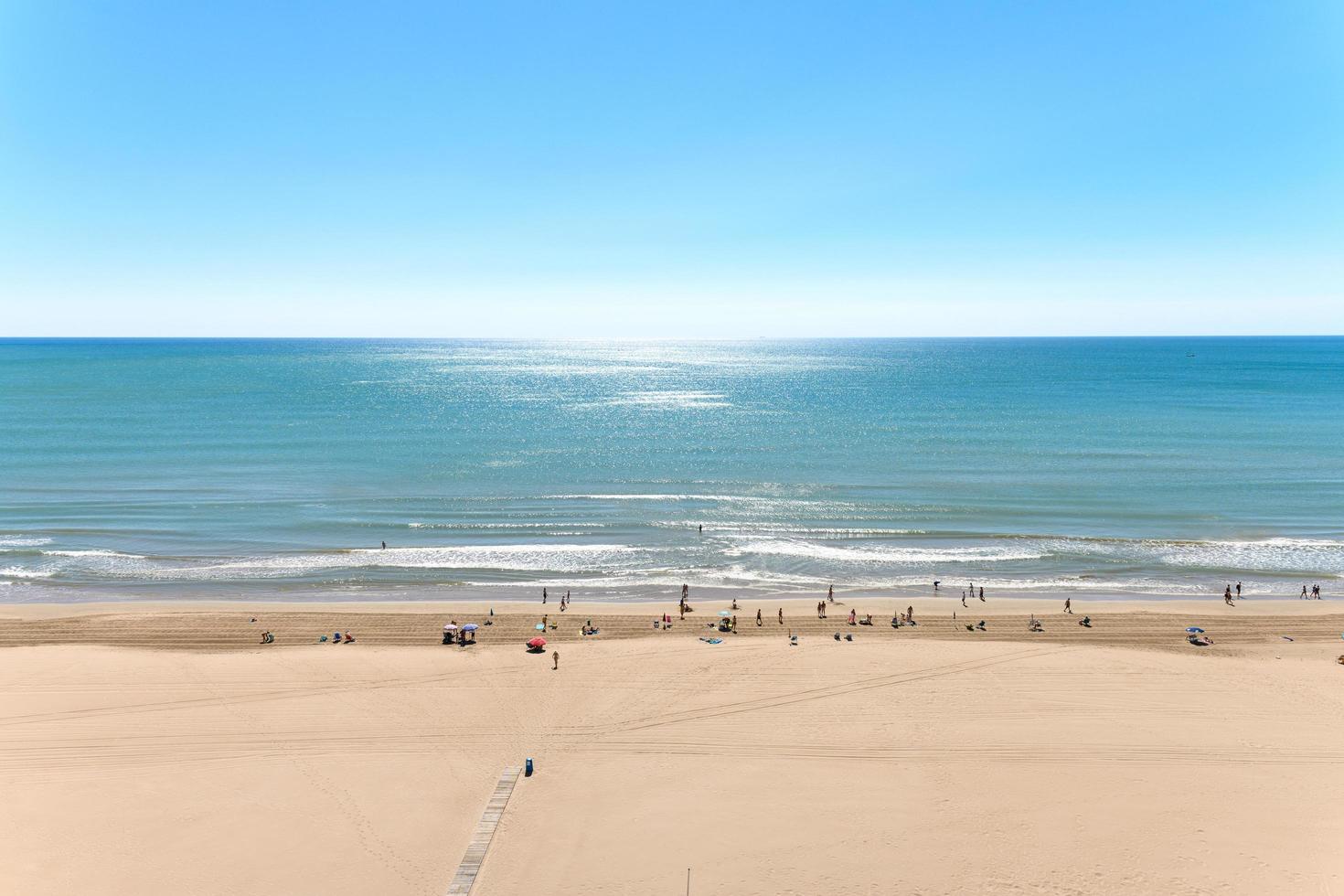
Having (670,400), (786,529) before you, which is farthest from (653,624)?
(670,400)

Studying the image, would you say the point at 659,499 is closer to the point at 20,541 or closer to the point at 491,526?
the point at 491,526

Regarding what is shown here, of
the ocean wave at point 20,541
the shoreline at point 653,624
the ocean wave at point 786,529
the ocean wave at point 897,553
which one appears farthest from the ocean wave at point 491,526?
the ocean wave at point 20,541

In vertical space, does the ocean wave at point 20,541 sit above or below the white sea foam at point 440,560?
above

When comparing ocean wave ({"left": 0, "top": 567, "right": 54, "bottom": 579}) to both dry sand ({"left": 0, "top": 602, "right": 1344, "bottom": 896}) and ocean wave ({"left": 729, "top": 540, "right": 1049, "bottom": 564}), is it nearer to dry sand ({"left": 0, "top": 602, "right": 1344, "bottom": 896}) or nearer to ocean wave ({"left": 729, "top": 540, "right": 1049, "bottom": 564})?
dry sand ({"left": 0, "top": 602, "right": 1344, "bottom": 896})

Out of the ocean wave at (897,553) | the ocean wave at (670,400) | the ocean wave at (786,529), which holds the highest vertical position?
the ocean wave at (670,400)

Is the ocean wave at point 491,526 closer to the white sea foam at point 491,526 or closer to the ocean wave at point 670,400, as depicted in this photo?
the white sea foam at point 491,526
